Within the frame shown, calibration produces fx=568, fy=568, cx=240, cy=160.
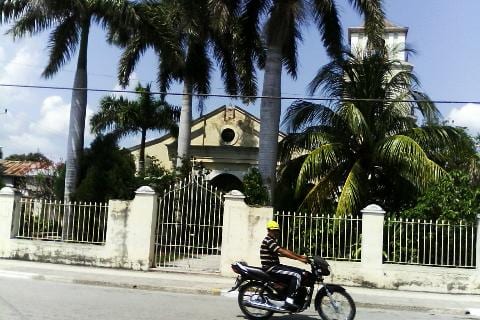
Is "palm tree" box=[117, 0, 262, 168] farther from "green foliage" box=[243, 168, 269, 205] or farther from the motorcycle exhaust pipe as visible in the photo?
the motorcycle exhaust pipe

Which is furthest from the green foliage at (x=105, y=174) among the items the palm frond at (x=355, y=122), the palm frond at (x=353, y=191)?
the palm frond at (x=355, y=122)

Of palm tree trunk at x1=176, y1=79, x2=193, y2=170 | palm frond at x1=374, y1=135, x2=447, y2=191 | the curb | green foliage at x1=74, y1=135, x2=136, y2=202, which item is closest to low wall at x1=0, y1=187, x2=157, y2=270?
the curb

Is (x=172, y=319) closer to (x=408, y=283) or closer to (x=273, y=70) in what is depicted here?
(x=408, y=283)

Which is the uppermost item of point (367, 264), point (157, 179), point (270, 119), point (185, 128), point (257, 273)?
point (185, 128)

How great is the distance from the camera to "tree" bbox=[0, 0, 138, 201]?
19.3 m

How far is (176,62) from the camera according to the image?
20.2 metres

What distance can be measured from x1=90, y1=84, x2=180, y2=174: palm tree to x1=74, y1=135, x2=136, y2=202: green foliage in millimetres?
10389

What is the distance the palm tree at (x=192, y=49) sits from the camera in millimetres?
18172

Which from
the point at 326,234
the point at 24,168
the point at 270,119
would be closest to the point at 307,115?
the point at 270,119

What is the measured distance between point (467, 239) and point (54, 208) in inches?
434

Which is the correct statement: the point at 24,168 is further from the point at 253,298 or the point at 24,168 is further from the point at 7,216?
the point at 253,298

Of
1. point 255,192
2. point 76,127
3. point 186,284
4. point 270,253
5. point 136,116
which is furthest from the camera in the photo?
point 136,116

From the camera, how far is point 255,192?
15.4 meters

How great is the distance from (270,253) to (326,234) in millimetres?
5250
